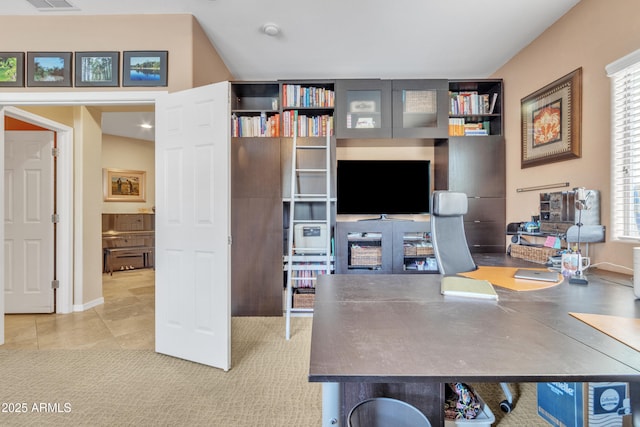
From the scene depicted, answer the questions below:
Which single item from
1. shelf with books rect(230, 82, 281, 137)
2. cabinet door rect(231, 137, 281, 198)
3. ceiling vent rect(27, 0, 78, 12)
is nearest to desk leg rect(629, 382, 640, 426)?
cabinet door rect(231, 137, 281, 198)

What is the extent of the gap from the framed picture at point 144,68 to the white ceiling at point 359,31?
334mm

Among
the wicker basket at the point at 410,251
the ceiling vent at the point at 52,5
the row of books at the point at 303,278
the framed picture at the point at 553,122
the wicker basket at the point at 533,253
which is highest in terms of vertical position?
the ceiling vent at the point at 52,5

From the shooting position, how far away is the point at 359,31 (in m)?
2.59

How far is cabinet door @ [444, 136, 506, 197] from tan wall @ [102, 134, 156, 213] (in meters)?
5.07

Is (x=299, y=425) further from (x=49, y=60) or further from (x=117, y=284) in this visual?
(x=117, y=284)

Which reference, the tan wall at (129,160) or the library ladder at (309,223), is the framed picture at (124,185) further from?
the library ladder at (309,223)

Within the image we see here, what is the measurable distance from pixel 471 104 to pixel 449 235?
1.93 m

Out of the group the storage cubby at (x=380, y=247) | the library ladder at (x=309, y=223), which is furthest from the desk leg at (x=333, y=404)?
the storage cubby at (x=380, y=247)

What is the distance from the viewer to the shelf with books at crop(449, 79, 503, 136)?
3.20 m

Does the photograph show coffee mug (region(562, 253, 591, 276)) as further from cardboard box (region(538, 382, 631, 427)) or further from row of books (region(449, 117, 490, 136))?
row of books (region(449, 117, 490, 136))

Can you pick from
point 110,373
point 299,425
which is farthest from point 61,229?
point 299,425

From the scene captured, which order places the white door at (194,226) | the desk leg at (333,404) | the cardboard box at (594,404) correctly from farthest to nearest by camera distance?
the white door at (194,226), the cardboard box at (594,404), the desk leg at (333,404)

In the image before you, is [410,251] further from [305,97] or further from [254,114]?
[254,114]

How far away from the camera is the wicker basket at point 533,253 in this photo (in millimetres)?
2229
